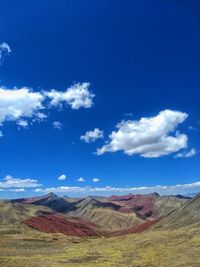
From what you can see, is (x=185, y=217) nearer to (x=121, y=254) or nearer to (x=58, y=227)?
(x=121, y=254)

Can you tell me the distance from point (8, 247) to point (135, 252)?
31245 mm

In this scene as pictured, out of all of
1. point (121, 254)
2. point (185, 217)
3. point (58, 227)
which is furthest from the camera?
point (58, 227)

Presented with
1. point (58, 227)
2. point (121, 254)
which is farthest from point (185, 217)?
point (58, 227)

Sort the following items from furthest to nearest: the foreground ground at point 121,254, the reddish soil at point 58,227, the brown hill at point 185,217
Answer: the reddish soil at point 58,227
the brown hill at point 185,217
the foreground ground at point 121,254

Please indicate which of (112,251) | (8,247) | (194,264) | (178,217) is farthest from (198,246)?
(178,217)

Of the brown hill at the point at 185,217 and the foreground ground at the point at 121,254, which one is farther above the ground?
the brown hill at the point at 185,217

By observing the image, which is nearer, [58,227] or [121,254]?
[121,254]

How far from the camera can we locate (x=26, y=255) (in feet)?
269

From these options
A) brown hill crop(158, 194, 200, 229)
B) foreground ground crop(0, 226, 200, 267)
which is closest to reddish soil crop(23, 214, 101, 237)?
brown hill crop(158, 194, 200, 229)

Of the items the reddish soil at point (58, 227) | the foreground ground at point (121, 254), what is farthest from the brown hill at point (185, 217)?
the reddish soil at point (58, 227)

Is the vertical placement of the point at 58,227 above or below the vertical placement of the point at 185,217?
above

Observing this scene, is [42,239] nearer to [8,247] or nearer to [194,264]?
[8,247]

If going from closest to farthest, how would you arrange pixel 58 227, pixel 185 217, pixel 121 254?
pixel 121 254, pixel 185 217, pixel 58 227

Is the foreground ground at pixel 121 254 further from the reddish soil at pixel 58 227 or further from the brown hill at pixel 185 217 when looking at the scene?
the reddish soil at pixel 58 227
